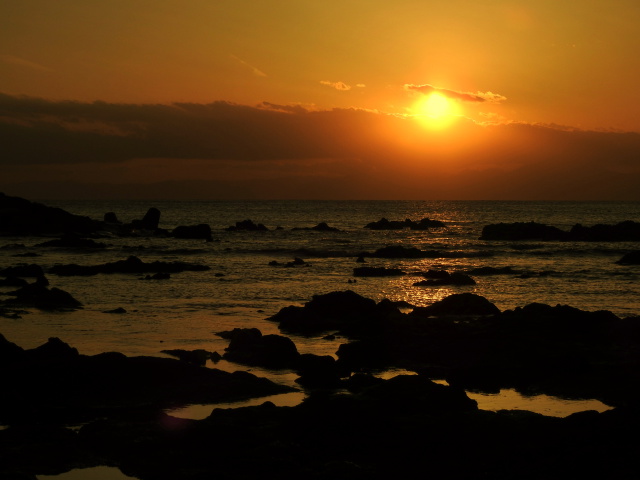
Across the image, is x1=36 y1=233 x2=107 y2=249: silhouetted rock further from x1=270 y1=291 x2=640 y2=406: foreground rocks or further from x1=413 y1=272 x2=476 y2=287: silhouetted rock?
x1=270 y1=291 x2=640 y2=406: foreground rocks

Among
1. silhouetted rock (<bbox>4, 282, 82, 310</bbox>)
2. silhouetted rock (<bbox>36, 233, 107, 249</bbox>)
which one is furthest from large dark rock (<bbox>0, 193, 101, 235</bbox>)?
silhouetted rock (<bbox>4, 282, 82, 310</bbox>)

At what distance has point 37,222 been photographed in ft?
309

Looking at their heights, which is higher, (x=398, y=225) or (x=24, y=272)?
(x=398, y=225)

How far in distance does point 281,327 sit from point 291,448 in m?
14.5

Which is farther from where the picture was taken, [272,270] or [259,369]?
[272,270]

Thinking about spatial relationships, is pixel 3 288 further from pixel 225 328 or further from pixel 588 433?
pixel 588 433

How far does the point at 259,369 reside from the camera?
19312mm

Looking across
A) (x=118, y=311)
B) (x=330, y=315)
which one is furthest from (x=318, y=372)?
(x=118, y=311)

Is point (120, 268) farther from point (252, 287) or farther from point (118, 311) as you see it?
point (118, 311)

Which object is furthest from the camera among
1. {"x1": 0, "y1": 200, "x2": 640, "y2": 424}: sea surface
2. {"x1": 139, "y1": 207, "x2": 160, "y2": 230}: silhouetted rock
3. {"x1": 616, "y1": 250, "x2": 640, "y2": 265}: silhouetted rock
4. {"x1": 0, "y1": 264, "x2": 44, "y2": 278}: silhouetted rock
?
{"x1": 139, "y1": 207, "x2": 160, "y2": 230}: silhouetted rock

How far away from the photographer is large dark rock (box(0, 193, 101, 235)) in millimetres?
93438

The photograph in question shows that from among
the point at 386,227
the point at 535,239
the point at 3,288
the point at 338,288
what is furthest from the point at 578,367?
the point at 386,227

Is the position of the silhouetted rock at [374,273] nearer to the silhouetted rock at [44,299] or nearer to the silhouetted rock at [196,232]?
the silhouetted rock at [44,299]

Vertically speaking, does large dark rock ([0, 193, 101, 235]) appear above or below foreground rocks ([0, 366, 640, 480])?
below
